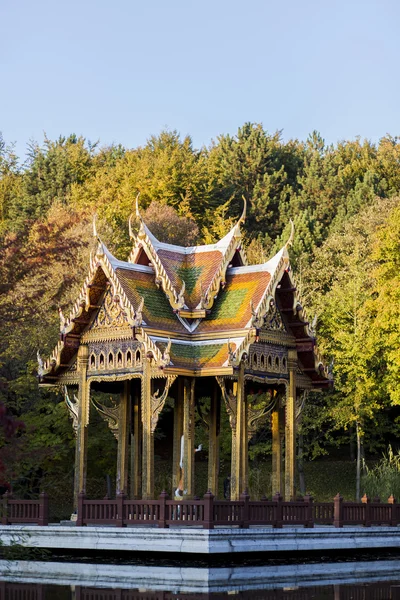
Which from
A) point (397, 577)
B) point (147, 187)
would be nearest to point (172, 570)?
point (397, 577)

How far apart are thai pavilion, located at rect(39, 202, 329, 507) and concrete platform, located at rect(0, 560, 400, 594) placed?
3492 mm

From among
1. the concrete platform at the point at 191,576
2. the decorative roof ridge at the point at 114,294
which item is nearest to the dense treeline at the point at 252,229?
the decorative roof ridge at the point at 114,294

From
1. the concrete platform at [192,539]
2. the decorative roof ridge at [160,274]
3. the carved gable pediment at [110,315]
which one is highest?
the decorative roof ridge at [160,274]

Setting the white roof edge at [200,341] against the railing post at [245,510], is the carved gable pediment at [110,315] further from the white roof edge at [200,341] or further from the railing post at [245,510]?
the railing post at [245,510]

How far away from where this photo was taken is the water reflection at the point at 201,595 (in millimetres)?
22406

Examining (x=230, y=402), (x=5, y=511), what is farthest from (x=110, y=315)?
(x=5, y=511)

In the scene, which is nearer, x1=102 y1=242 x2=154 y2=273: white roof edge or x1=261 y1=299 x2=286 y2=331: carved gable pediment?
x1=102 y1=242 x2=154 y2=273: white roof edge

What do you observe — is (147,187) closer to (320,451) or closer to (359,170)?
(359,170)

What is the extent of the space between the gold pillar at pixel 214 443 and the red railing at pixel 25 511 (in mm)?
4392

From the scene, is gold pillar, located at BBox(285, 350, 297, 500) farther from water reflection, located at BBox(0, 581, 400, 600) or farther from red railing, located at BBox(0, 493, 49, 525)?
water reflection, located at BBox(0, 581, 400, 600)

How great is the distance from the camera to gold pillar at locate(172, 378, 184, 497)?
1272 inches

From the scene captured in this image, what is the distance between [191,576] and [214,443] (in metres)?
7.93

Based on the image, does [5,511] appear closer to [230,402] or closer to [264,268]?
[230,402]

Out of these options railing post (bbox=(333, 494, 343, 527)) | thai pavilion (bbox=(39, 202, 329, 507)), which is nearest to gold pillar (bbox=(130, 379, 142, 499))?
thai pavilion (bbox=(39, 202, 329, 507))
